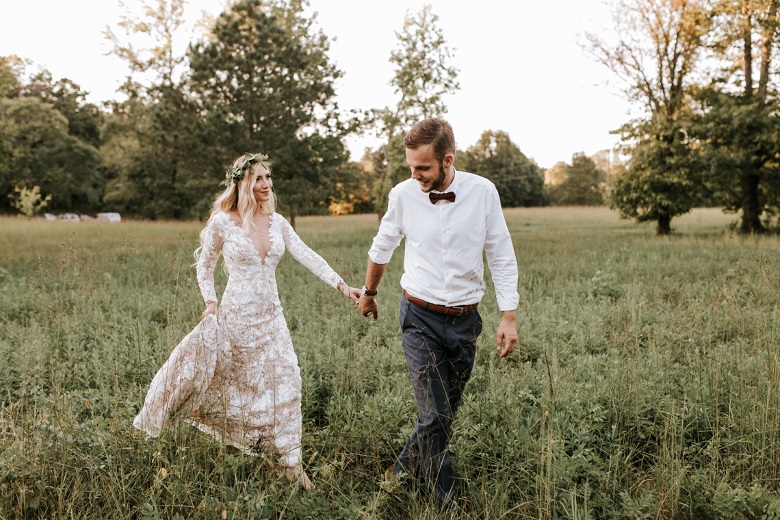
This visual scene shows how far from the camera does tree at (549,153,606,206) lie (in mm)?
79875

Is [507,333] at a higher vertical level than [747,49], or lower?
lower

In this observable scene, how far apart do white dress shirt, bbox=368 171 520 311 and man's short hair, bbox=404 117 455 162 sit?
9.6 inches

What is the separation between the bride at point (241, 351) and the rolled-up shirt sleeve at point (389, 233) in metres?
0.60

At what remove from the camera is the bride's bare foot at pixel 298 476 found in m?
3.43

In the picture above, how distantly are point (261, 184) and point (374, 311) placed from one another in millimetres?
1355

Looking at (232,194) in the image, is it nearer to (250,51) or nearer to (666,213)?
(250,51)

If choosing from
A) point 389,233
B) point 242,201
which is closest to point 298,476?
point 389,233

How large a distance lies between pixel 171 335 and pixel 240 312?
192cm

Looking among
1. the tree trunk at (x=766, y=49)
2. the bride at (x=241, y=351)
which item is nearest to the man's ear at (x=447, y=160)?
the bride at (x=241, y=351)

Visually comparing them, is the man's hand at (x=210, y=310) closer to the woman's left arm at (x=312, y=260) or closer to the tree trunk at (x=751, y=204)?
the woman's left arm at (x=312, y=260)

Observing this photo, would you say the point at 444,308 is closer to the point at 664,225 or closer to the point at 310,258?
the point at 310,258

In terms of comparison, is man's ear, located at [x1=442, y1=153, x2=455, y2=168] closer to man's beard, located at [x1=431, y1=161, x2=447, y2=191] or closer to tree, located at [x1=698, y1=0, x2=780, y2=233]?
man's beard, located at [x1=431, y1=161, x2=447, y2=191]

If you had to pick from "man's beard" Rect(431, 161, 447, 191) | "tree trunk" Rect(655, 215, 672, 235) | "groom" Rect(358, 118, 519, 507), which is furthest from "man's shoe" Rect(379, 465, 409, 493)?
"tree trunk" Rect(655, 215, 672, 235)

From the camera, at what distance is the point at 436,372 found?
3.22 metres
